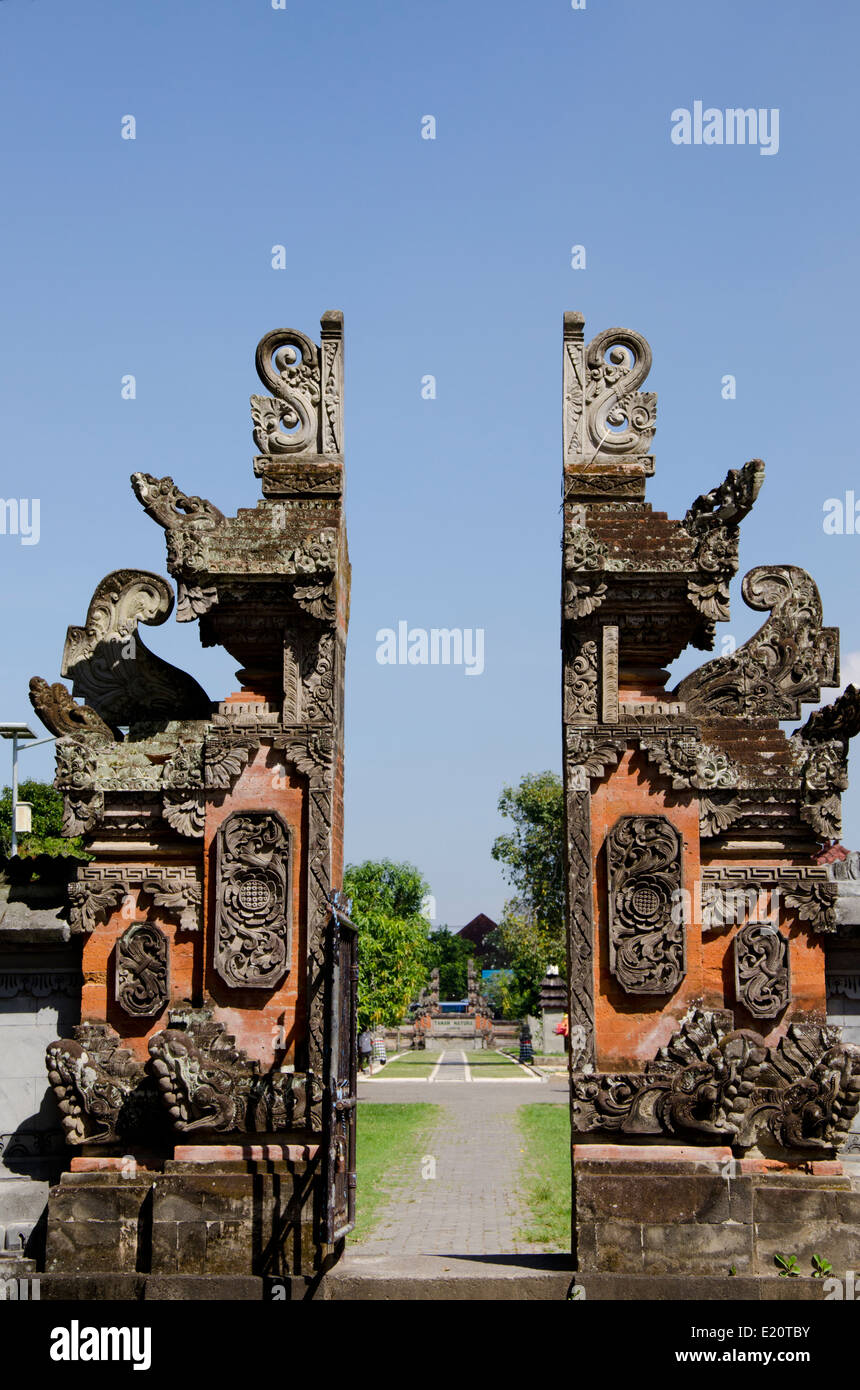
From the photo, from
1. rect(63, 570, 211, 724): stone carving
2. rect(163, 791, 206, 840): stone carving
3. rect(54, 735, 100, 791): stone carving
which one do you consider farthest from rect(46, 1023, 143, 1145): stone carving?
rect(63, 570, 211, 724): stone carving

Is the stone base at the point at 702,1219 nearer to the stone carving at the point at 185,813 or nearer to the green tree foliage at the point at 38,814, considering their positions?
the stone carving at the point at 185,813

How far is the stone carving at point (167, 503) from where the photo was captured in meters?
9.25

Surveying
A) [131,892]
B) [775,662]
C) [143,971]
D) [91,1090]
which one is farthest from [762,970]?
[91,1090]

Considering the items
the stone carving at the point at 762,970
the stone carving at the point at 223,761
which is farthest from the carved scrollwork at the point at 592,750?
the stone carving at the point at 223,761

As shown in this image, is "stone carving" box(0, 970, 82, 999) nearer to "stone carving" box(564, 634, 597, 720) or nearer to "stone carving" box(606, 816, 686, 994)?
"stone carving" box(606, 816, 686, 994)

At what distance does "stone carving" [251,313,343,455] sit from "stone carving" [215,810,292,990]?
2.65 metres

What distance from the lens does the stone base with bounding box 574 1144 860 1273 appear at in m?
8.30

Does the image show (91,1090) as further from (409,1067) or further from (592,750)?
(409,1067)

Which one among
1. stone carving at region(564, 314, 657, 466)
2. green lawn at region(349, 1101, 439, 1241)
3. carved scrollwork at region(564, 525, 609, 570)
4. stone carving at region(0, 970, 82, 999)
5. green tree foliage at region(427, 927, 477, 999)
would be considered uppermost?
stone carving at region(564, 314, 657, 466)

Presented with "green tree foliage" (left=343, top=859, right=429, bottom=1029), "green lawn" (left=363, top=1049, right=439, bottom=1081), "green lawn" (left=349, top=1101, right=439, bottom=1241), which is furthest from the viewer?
"green tree foliage" (left=343, top=859, right=429, bottom=1029)

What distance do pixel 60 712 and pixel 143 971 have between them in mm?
1881

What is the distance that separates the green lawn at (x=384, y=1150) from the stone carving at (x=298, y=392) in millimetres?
7430
